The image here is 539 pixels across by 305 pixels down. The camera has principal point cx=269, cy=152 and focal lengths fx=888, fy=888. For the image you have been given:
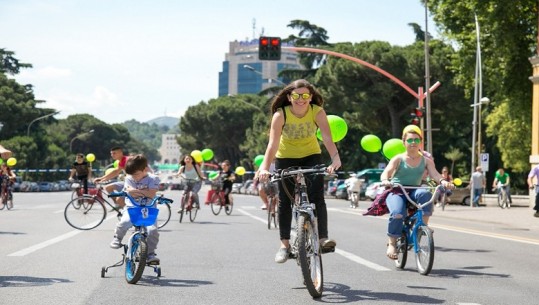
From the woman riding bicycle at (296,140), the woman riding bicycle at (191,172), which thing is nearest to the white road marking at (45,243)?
the woman riding bicycle at (191,172)

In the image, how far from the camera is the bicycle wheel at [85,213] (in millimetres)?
16938

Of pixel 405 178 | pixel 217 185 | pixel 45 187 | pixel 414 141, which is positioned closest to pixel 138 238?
pixel 405 178

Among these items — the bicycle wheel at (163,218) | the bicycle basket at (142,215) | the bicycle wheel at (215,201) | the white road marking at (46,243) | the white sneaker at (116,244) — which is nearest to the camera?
the bicycle basket at (142,215)

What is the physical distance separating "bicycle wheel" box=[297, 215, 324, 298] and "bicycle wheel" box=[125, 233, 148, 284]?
167 centimetres

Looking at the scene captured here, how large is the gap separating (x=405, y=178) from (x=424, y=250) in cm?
91

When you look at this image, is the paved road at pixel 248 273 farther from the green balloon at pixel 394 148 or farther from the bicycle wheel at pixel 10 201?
the bicycle wheel at pixel 10 201

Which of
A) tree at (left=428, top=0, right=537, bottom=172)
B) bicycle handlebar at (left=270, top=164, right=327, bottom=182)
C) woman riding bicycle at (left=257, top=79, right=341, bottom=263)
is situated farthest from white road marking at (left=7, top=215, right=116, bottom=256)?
tree at (left=428, top=0, right=537, bottom=172)

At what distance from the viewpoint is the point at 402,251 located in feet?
31.4

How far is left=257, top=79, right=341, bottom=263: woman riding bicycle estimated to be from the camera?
25.4 ft

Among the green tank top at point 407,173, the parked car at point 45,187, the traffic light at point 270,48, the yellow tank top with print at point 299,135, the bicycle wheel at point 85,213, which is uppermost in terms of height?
the traffic light at point 270,48

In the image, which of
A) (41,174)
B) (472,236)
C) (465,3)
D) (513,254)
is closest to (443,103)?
(465,3)

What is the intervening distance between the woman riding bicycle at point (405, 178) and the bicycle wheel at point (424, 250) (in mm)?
297

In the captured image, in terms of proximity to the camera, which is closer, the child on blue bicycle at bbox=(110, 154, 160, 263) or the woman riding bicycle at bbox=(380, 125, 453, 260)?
the child on blue bicycle at bbox=(110, 154, 160, 263)

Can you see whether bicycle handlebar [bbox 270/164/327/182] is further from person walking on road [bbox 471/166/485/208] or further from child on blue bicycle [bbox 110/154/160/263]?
person walking on road [bbox 471/166/485/208]
